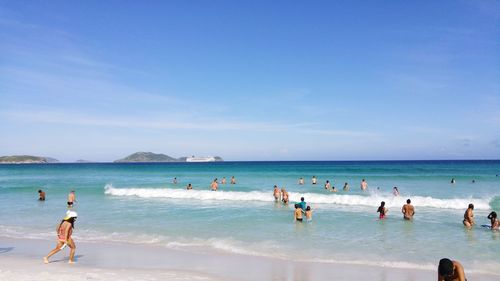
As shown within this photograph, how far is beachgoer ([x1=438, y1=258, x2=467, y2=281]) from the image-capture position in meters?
5.47

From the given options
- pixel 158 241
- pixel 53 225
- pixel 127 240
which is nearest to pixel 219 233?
pixel 158 241

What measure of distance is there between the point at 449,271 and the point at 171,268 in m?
7.05

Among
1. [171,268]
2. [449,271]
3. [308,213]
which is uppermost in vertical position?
[449,271]

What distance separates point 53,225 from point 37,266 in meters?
8.29

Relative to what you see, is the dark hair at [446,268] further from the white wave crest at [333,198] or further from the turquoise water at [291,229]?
the white wave crest at [333,198]

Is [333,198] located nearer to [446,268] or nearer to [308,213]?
[308,213]

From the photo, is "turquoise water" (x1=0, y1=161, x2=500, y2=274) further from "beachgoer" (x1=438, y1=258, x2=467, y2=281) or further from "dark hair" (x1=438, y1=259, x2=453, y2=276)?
"dark hair" (x1=438, y1=259, x2=453, y2=276)

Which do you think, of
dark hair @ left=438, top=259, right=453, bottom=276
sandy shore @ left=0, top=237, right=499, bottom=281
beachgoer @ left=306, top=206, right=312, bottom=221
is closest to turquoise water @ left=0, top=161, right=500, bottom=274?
beachgoer @ left=306, top=206, right=312, bottom=221

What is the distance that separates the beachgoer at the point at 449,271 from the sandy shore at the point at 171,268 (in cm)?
380

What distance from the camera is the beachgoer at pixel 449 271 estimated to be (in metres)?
5.47

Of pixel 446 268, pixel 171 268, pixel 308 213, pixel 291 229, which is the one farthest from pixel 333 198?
pixel 446 268

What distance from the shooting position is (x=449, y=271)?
5457 mm

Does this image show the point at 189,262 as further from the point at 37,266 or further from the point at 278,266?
the point at 37,266

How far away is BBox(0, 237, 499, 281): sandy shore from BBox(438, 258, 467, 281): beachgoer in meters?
3.80
